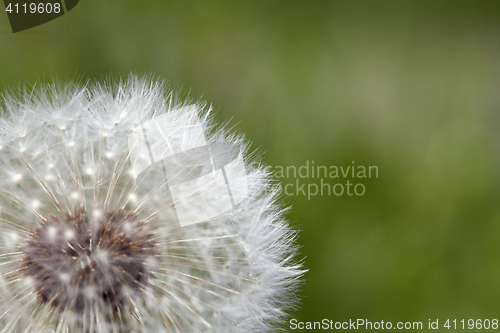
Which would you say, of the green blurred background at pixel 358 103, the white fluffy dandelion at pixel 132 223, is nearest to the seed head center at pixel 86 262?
the white fluffy dandelion at pixel 132 223

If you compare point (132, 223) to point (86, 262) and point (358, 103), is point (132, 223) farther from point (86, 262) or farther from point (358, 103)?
point (358, 103)

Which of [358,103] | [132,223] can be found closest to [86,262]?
[132,223]

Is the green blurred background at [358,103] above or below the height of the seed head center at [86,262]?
above

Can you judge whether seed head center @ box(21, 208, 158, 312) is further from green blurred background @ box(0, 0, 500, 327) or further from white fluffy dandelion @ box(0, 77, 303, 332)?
green blurred background @ box(0, 0, 500, 327)

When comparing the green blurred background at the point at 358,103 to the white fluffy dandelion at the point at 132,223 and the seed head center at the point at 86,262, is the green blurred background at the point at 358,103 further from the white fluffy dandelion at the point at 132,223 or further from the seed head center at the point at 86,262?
the seed head center at the point at 86,262

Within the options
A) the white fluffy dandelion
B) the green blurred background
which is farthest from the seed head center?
the green blurred background
